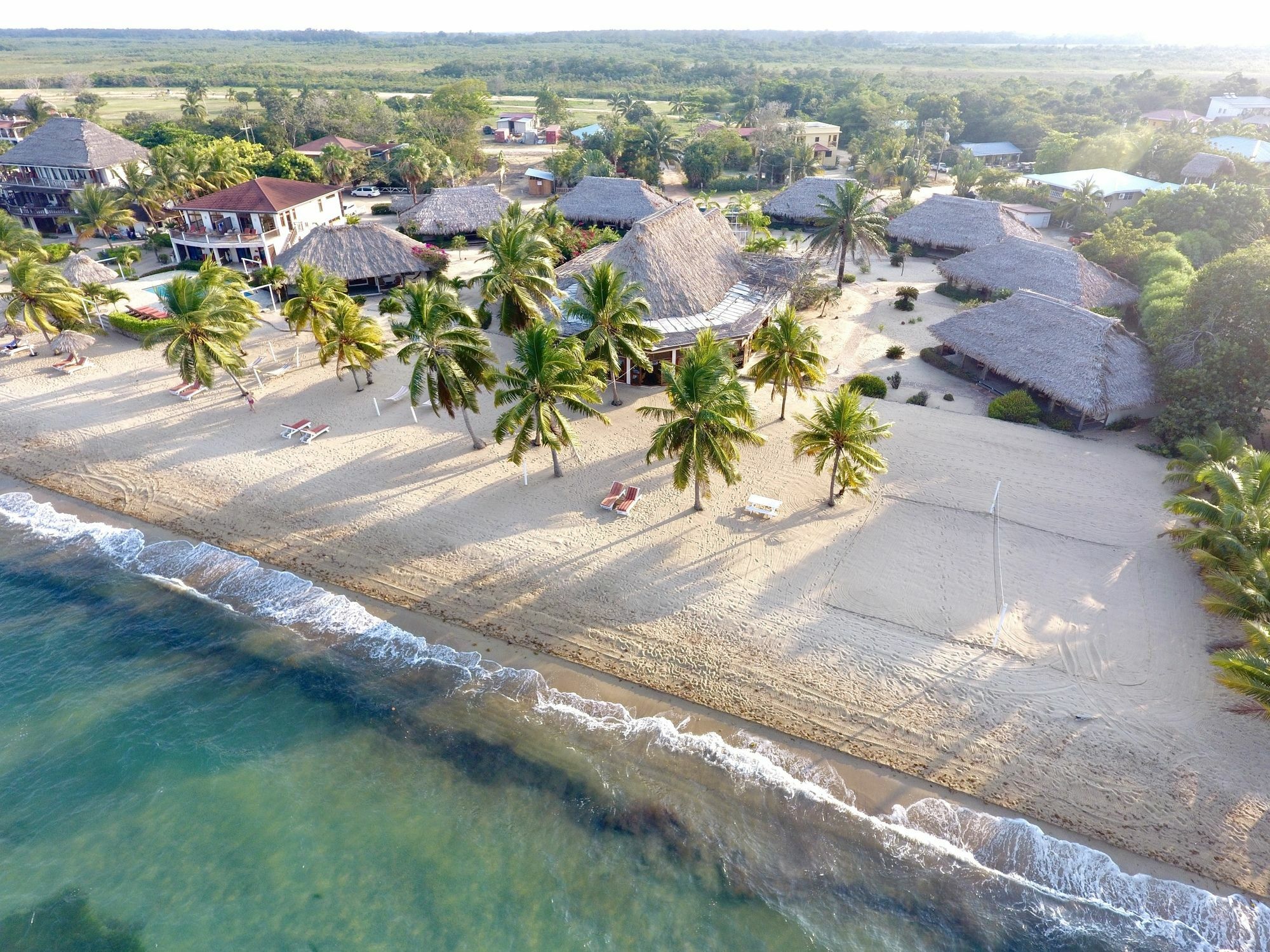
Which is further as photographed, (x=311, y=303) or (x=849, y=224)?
(x=849, y=224)

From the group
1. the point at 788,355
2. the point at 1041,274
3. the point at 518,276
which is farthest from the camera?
the point at 1041,274

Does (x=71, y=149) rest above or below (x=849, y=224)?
above

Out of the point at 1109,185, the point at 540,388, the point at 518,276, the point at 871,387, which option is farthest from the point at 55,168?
the point at 1109,185

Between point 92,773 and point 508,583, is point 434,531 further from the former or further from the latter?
point 92,773

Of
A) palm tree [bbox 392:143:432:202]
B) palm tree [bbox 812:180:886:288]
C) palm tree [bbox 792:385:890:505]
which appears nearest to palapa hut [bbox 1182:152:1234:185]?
palm tree [bbox 812:180:886:288]

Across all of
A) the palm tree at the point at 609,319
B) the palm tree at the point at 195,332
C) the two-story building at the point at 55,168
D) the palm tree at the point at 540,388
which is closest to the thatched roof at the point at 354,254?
the palm tree at the point at 195,332

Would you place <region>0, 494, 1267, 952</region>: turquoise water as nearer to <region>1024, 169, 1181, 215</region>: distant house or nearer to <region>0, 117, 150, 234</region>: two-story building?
<region>0, 117, 150, 234</region>: two-story building

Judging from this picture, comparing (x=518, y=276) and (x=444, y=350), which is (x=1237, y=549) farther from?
(x=518, y=276)
